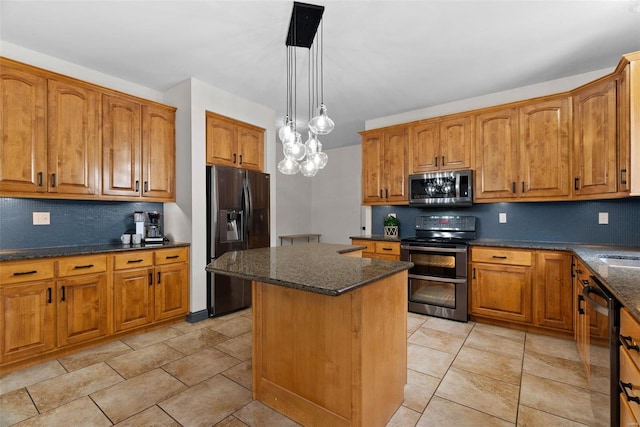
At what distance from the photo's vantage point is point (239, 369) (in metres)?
2.33

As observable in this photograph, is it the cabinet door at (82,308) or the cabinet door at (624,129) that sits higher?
the cabinet door at (624,129)

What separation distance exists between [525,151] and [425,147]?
112 centimetres

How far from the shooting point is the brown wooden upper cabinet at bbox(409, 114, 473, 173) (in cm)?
365

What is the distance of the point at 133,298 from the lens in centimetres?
294

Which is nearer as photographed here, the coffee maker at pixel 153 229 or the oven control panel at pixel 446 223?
the coffee maker at pixel 153 229

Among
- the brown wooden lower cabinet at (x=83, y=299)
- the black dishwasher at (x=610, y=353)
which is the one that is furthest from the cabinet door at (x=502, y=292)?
the brown wooden lower cabinet at (x=83, y=299)

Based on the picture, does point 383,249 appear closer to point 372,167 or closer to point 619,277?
point 372,167

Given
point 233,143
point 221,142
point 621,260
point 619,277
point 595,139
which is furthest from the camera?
point 233,143

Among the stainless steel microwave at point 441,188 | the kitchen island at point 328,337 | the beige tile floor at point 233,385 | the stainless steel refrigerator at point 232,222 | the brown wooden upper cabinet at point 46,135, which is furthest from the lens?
the stainless steel microwave at point 441,188

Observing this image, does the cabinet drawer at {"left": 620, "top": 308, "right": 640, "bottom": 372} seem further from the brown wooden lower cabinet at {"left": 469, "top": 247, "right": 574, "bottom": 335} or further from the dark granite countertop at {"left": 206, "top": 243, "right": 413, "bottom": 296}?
the brown wooden lower cabinet at {"left": 469, "top": 247, "right": 574, "bottom": 335}

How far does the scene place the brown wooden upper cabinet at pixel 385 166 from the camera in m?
4.11

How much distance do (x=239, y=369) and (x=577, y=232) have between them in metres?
3.75

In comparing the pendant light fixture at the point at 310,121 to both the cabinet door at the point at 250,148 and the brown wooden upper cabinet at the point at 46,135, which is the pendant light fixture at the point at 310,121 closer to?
the cabinet door at the point at 250,148

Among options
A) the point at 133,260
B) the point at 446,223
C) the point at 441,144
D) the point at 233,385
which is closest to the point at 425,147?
the point at 441,144
